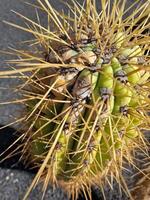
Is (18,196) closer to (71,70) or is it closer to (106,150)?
(106,150)

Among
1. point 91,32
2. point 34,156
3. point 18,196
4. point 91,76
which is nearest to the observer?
point 91,76

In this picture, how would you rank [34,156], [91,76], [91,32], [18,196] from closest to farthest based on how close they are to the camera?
1. [91,76]
2. [91,32]
3. [34,156]
4. [18,196]

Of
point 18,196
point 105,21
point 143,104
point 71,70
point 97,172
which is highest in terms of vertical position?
point 105,21

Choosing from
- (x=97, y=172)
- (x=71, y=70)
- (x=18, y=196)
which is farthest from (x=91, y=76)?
(x=18, y=196)

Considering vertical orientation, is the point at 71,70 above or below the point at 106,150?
above

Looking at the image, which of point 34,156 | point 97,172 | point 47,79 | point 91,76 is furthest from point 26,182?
point 91,76

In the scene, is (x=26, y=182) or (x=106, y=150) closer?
(x=106, y=150)

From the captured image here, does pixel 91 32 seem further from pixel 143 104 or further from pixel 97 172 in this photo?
pixel 97 172
